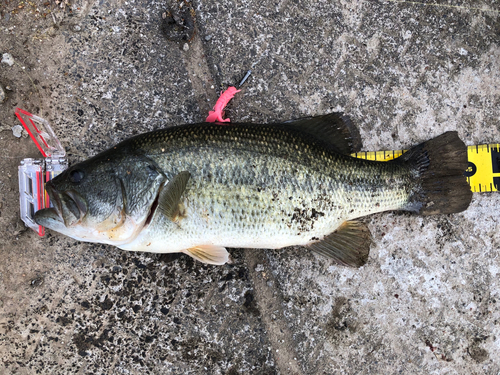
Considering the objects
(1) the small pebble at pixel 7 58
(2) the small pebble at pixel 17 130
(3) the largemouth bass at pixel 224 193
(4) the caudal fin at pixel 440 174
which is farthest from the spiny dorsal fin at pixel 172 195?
(1) the small pebble at pixel 7 58

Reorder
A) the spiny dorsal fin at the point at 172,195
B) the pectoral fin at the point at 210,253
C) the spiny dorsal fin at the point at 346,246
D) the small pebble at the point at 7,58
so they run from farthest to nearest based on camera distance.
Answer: the small pebble at the point at 7,58 → the spiny dorsal fin at the point at 346,246 → the pectoral fin at the point at 210,253 → the spiny dorsal fin at the point at 172,195

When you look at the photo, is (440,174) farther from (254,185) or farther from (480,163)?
(254,185)

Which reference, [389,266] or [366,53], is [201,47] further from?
[389,266]

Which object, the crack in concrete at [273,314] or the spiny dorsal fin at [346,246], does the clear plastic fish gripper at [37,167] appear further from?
the spiny dorsal fin at [346,246]

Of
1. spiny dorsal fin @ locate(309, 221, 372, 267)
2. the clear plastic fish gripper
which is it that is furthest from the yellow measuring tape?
the clear plastic fish gripper

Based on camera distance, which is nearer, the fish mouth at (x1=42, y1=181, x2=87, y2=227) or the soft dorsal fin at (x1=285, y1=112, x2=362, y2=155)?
the fish mouth at (x1=42, y1=181, x2=87, y2=227)

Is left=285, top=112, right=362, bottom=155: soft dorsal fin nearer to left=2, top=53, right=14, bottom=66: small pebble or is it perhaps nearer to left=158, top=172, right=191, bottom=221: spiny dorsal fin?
left=158, top=172, right=191, bottom=221: spiny dorsal fin
